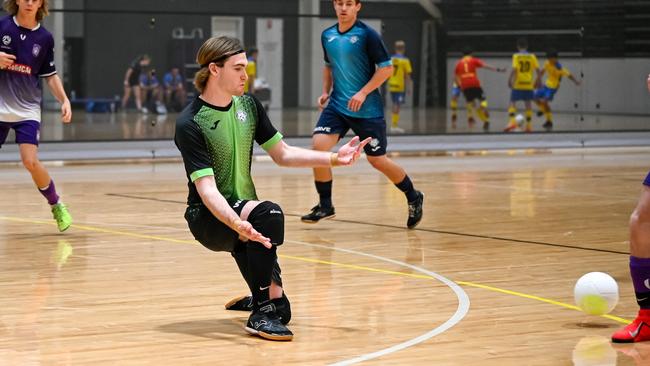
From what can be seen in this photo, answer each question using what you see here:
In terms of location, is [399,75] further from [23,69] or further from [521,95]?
[23,69]

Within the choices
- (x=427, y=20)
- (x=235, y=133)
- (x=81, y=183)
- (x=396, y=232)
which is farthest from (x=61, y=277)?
(x=427, y=20)

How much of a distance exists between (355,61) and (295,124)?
10.7 metres

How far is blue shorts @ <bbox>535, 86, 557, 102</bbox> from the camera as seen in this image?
22.3 metres

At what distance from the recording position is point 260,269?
5637 mm

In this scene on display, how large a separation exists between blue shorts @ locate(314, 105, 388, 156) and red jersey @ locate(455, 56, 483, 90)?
1262cm

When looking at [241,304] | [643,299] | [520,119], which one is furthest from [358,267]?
[520,119]

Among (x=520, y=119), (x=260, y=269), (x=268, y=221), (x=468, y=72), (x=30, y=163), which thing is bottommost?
(x=520, y=119)

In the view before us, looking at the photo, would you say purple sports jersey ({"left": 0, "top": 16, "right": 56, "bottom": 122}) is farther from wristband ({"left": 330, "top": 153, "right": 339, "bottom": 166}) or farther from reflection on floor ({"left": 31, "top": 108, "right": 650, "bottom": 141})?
reflection on floor ({"left": 31, "top": 108, "right": 650, "bottom": 141})

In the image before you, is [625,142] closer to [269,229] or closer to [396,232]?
[396,232]

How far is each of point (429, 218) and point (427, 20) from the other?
34.2 feet

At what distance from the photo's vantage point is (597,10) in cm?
2119

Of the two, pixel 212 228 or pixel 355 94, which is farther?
pixel 355 94

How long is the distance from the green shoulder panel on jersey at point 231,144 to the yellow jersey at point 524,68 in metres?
17.1

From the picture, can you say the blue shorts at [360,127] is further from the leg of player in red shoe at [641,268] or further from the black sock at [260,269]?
the leg of player in red shoe at [641,268]
